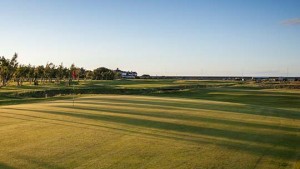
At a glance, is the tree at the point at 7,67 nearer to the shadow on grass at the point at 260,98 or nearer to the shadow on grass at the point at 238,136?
the shadow on grass at the point at 260,98

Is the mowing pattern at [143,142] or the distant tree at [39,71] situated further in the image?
the distant tree at [39,71]

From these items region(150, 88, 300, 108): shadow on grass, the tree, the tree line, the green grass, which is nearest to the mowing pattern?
the green grass

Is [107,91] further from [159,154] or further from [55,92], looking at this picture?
[159,154]

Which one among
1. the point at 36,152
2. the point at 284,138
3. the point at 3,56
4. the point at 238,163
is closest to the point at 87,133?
the point at 36,152

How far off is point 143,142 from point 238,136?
493 cm

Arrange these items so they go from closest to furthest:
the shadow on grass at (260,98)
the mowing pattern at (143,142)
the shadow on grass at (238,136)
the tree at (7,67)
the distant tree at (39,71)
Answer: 1. the mowing pattern at (143,142)
2. the shadow on grass at (238,136)
3. the shadow on grass at (260,98)
4. the tree at (7,67)
5. the distant tree at (39,71)

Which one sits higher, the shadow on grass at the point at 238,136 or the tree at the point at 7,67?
the tree at the point at 7,67

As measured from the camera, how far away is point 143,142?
14703 mm

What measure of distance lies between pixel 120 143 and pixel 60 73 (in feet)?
400

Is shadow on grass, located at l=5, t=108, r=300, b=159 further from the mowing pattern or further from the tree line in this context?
the tree line

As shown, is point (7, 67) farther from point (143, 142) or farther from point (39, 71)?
point (143, 142)

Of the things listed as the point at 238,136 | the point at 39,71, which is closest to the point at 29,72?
the point at 39,71

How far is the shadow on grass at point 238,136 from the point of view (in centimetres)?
1430

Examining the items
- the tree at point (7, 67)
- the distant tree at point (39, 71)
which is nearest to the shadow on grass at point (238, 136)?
the tree at point (7, 67)
